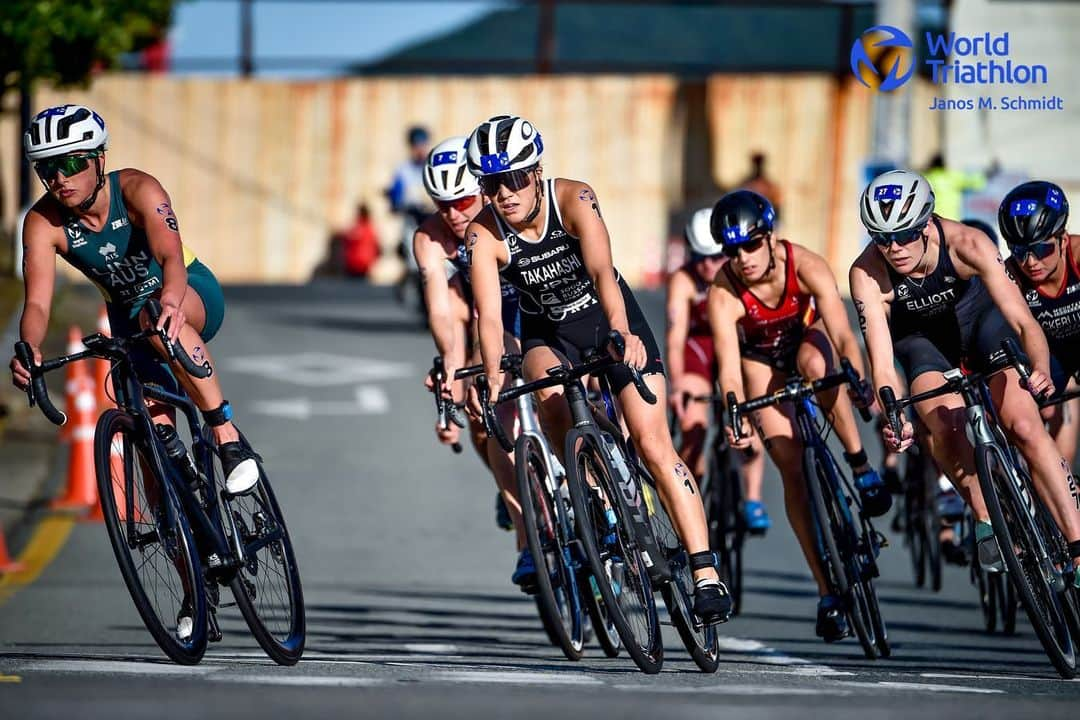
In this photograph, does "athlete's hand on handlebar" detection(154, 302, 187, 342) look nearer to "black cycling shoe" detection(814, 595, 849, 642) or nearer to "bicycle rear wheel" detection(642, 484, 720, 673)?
"bicycle rear wheel" detection(642, 484, 720, 673)

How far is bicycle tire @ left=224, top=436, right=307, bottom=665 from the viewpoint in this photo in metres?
7.74

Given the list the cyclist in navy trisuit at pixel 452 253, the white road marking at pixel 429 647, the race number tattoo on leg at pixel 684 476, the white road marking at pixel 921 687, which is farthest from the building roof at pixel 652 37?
the white road marking at pixel 921 687

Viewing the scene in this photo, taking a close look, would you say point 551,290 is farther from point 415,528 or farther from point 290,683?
point 415,528

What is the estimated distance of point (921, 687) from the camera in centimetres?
724

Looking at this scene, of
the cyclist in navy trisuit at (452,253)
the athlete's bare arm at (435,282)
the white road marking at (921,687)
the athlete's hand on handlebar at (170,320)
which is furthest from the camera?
the cyclist in navy trisuit at (452,253)

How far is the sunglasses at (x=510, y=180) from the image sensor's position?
781 centimetres

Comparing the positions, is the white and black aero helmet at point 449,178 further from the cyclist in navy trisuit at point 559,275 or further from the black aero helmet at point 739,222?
the black aero helmet at point 739,222

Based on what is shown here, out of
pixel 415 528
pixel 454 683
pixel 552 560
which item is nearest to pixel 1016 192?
pixel 552 560

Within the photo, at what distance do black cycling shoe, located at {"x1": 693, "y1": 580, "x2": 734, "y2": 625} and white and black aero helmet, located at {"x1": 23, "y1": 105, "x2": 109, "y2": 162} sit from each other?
302 cm

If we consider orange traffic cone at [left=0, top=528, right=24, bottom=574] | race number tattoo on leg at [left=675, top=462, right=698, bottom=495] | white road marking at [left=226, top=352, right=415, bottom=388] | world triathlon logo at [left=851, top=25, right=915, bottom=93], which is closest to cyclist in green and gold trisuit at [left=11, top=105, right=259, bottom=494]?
race number tattoo on leg at [left=675, top=462, right=698, bottom=495]

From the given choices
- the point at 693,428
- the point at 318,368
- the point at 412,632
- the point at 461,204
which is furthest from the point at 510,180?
the point at 318,368

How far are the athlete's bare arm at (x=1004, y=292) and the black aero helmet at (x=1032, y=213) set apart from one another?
0.64 feet

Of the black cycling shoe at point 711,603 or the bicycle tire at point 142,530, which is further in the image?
the black cycling shoe at point 711,603

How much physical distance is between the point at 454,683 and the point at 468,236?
1984 millimetres
